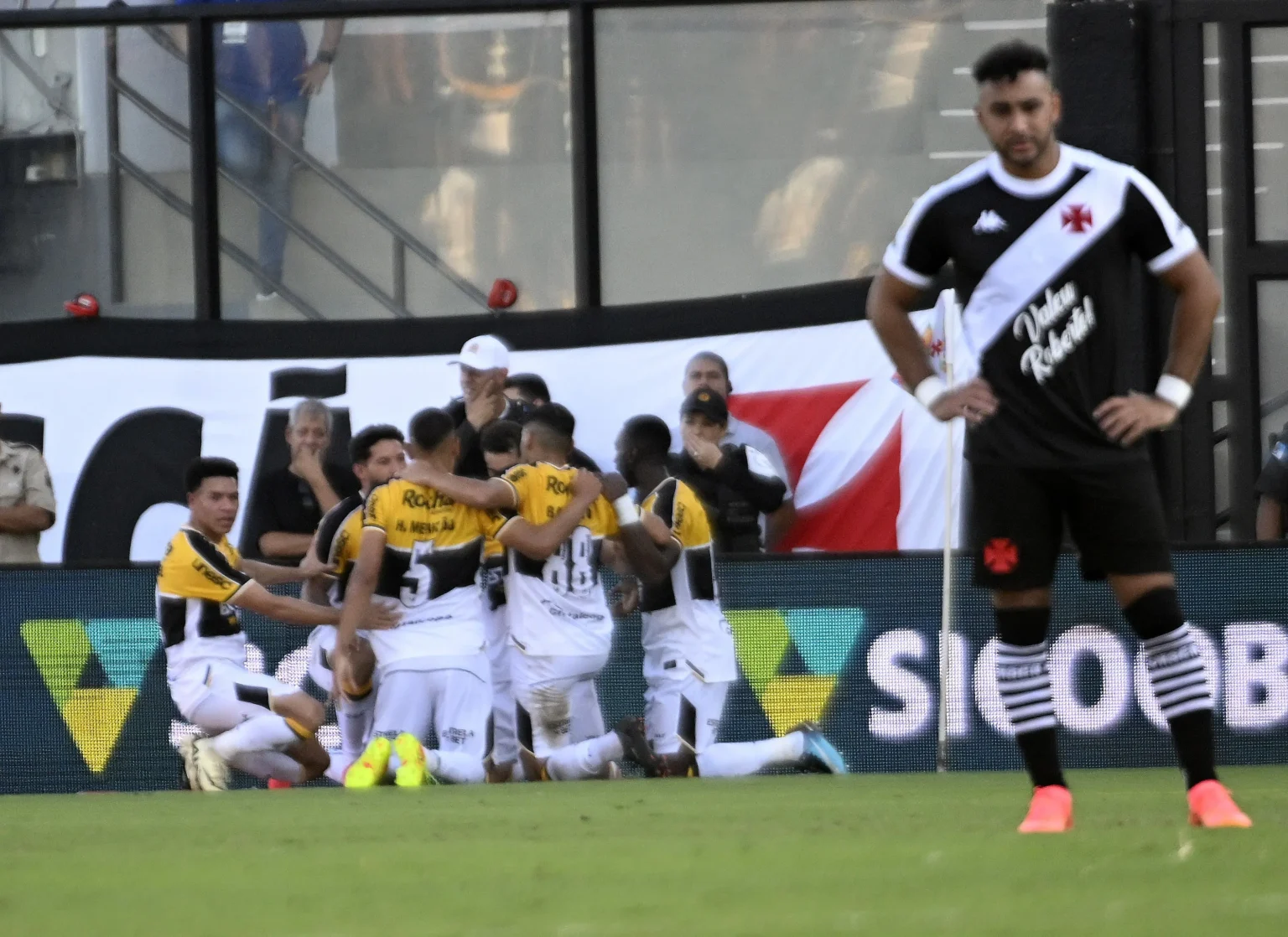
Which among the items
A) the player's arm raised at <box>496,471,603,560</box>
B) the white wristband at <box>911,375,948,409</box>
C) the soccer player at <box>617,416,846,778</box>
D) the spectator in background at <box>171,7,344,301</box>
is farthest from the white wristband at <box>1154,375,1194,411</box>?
the spectator in background at <box>171,7,344,301</box>

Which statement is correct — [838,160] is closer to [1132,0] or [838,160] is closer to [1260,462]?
[1132,0]

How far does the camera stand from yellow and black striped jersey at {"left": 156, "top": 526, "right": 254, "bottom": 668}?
1086 centimetres

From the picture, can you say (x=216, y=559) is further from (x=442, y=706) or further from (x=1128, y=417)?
(x=1128, y=417)

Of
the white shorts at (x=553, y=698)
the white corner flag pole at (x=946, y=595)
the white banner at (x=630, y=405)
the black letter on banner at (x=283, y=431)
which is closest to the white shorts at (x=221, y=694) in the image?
the white shorts at (x=553, y=698)

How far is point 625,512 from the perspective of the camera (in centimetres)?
1094

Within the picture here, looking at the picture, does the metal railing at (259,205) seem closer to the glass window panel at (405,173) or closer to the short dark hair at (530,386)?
the glass window panel at (405,173)

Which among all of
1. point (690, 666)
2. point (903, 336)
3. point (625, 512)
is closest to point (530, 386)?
point (625, 512)

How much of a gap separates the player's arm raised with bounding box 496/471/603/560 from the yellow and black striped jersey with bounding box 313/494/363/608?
76cm

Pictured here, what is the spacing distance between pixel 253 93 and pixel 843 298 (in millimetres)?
A: 3872

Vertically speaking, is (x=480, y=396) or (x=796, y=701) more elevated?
(x=480, y=396)

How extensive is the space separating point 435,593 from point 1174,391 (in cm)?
523

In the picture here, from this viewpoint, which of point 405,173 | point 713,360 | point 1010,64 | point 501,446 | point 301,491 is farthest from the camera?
point 405,173

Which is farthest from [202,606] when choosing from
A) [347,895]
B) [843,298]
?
[347,895]

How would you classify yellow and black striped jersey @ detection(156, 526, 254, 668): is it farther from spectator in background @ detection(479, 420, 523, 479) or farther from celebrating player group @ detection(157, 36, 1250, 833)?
spectator in background @ detection(479, 420, 523, 479)
